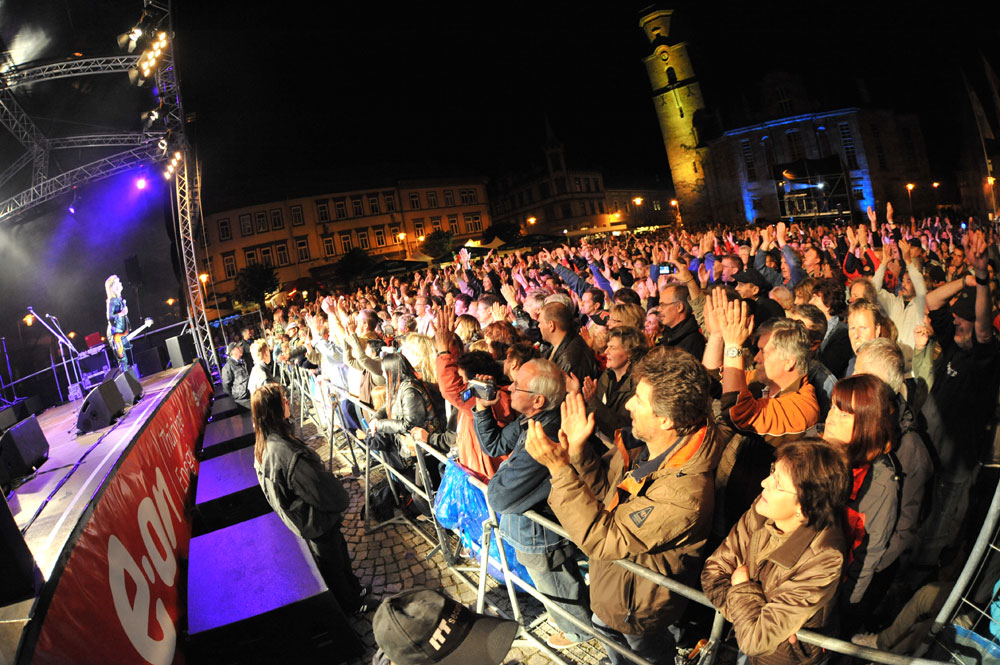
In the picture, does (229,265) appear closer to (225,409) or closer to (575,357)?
(225,409)

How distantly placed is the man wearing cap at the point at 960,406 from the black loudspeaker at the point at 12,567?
15.7ft

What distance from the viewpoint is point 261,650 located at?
136 inches

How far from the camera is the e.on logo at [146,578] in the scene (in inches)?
118

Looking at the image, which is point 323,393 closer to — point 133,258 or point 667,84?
point 133,258

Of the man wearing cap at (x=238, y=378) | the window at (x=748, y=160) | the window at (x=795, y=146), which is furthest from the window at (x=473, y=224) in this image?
the man wearing cap at (x=238, y=378)

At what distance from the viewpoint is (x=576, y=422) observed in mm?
2332

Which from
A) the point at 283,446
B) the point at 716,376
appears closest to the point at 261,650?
the point at 283,446

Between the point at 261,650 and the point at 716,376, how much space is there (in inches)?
142

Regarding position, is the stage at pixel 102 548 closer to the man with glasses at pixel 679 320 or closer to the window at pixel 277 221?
the man with glasses at pixel 679 320

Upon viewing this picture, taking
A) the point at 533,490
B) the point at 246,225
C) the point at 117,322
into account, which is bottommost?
the point at 533,490

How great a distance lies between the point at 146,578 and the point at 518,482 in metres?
2.77

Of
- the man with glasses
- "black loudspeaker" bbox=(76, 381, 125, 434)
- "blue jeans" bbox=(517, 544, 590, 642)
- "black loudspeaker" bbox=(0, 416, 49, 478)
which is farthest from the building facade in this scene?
Answer: "blue jeans" bbox=(517, 544, 590, 642)

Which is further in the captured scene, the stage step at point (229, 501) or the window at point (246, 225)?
the window at point (246, 225)

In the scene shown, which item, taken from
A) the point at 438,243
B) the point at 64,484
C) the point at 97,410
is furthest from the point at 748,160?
the point at 64,484
